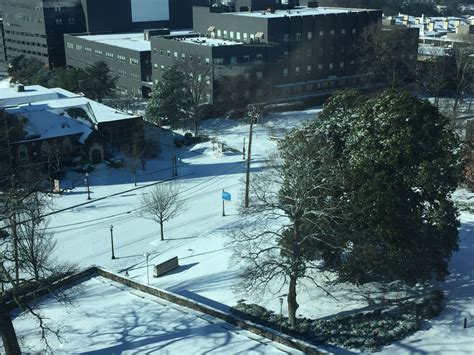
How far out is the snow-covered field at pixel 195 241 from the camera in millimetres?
22125

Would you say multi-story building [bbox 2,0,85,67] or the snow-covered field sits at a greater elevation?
multi-story building [bbox 2,0,85,67]

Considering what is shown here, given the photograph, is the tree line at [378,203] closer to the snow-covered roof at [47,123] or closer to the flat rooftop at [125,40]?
the snow-covered roof at [47,123]

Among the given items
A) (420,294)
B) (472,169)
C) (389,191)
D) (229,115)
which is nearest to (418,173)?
(389,191)

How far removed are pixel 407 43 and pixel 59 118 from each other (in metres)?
45.1

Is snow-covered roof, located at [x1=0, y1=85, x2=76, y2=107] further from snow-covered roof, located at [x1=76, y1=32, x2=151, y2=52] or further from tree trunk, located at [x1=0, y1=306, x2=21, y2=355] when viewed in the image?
tree trunk, located at [x1=0, y1=306, x2=21, y2=355]

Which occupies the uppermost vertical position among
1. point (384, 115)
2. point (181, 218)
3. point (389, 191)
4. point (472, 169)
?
point (384, 115)

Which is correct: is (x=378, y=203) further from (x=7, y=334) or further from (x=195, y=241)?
(x=7, y=334)

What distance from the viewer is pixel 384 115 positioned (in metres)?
23.0

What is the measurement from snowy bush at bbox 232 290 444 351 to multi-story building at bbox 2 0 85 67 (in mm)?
71304

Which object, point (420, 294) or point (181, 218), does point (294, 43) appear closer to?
point (181, 218)

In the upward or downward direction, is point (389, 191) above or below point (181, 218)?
above

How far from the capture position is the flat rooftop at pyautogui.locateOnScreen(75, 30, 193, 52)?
72000mm

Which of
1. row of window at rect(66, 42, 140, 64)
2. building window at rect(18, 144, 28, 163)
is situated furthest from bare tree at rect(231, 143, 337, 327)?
row of window at rect(66, 42, 140, 64)

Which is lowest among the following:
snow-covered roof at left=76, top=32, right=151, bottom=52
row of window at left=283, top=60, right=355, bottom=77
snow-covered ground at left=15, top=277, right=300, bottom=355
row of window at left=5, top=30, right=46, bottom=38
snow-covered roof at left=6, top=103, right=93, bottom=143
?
snow-covered ground at left=15, top=277, right=300, bottom=355
